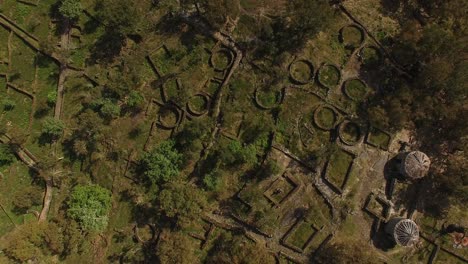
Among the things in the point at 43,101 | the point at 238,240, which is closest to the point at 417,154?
the point at 238,240

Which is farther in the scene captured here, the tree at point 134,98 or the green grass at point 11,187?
the green grass at point 11,187

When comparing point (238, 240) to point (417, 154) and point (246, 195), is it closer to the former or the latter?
point (246, 195)

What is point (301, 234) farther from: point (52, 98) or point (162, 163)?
point (52, 98)

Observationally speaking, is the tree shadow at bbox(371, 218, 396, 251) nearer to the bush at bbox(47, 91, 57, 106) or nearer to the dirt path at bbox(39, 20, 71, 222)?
the dirt path at bbox(39, 20, 71, 222)

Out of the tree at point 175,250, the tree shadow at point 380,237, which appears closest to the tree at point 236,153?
the tree at point 175,250

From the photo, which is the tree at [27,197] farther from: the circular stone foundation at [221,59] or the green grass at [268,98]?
the green grass at [268,98]

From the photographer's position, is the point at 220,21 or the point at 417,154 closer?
the point at 417,154

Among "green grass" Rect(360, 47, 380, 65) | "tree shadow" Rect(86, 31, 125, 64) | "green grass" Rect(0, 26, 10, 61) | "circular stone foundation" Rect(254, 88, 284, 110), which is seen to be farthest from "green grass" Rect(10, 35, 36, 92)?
"green grass" Rect(360, 47, 380, 65)
